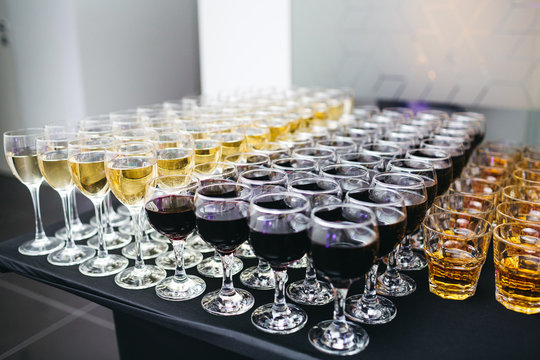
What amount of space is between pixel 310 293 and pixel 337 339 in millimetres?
174

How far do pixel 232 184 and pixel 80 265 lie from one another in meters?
0.46

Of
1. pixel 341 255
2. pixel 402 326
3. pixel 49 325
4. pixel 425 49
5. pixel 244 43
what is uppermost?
pixel 244 43

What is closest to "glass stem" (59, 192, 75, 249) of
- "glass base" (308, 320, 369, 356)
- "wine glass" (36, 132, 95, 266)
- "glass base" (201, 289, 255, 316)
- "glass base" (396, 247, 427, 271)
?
"wine glass" (36, 132, 95, 266)

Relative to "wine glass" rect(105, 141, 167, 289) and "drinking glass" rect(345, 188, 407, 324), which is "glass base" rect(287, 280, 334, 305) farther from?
"wine glass" rect(105, 141, 167, 289)

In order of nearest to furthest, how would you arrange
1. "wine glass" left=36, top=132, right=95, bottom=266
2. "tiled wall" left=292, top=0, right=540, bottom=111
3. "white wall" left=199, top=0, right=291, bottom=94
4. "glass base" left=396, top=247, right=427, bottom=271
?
"glass base" left=396, top=247, right=427, bottom=271, "wine glass" left=36, top=132, right=95, bottom=266, "tiled wall" left=292, top=0, right=540, bottom=111, "white wall" left=199, top=0, right=291, bottom=94

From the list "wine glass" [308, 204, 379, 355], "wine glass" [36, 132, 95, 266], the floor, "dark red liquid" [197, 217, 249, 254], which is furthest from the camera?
the floor

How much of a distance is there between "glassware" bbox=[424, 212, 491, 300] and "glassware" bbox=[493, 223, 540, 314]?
0.12 ft

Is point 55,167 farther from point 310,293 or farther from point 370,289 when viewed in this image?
point 370,289

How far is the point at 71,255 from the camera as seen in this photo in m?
1.21

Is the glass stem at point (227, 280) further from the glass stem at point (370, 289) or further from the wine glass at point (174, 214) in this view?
the glass stem at point (370, 289)

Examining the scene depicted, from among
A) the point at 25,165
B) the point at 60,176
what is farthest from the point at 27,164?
the point at 60,176

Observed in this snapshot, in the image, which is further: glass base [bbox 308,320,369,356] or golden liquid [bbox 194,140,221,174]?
golden liquid [bbox 194,140,221,174]

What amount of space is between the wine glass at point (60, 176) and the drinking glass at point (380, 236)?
686 millimetres

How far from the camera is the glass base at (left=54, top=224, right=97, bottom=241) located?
1358 mm
